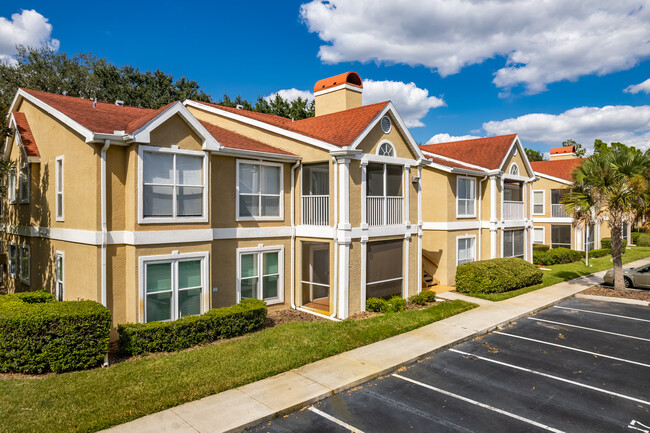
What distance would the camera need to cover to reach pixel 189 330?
11.6 metres

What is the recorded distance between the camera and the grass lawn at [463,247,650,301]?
18859 mm

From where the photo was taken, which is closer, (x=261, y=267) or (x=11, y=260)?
(x=261, y=267)

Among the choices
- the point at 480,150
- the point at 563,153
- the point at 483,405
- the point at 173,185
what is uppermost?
the point at 563,153

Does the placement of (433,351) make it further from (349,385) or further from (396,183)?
(396,183)

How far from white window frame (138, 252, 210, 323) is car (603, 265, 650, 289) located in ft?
65.3

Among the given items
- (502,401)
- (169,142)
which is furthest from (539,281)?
(169,142)

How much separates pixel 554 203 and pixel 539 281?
15.6m

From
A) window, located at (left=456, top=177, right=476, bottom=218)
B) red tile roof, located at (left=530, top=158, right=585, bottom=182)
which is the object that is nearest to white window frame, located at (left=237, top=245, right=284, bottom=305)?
window, located at (left=456, top=177, right=476, bottom=218)

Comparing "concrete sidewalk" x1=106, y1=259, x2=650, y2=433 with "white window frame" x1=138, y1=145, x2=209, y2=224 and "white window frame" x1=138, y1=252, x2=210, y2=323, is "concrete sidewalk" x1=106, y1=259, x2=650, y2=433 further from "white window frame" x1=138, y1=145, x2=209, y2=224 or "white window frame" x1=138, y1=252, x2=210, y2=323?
"white window frame" x1=138, y1=145, x2=209, y2=224

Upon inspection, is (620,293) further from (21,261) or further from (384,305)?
(21,261)

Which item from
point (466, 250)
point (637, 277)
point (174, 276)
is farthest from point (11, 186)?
point (637, 277)

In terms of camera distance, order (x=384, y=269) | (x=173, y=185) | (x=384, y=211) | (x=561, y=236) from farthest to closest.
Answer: (x=561, y=236)
(x=384, y=269)
(x=384, y=211)
(x=173, y=185)

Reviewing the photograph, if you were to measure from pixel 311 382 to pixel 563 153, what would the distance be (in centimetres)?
4490

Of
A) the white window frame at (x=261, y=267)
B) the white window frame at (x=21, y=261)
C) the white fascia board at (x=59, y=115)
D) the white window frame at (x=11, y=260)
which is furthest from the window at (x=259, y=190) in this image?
the white window frame at (x=11, y=260)
